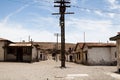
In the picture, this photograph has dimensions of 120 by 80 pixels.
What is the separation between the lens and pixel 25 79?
17.7 m

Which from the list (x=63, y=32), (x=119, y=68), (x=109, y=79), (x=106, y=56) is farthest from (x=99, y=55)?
(x=109, y=79)

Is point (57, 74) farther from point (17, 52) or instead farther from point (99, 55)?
point (17, 52)

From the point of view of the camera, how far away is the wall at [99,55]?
4491 cm

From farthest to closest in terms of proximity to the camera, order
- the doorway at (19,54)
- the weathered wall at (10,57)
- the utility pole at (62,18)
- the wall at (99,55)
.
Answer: the doorway at (19,54) → the weathered wall at (10,57) → the wall at (99,55) → the utility pole at (62,18)

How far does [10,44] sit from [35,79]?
34.0m

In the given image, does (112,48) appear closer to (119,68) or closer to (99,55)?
(99,55)

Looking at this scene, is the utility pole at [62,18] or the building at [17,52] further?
the building at [17,52]

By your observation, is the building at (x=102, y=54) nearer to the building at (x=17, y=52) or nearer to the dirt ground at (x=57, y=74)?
the building at (x=17, y=52)

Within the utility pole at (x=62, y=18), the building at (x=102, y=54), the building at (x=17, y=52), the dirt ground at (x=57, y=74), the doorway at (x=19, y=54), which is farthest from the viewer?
the doorway at (x=19, y=54)

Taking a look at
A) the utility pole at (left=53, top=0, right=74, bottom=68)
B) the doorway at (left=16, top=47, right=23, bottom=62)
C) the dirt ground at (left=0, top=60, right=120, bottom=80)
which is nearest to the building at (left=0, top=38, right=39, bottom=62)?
the doorway at (left=16, top=47, right=23, bottom=62)

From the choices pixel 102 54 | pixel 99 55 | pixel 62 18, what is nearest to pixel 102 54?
pixel 102 54

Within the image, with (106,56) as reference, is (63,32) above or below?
above

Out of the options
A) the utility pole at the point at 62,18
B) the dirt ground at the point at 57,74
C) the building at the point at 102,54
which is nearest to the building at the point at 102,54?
the building at the point at 102,54

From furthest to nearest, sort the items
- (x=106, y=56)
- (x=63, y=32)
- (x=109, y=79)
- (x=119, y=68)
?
(x=106, y=56)
(x=63, y=32)
(x=119, y=68)
(x=109, y=79)
